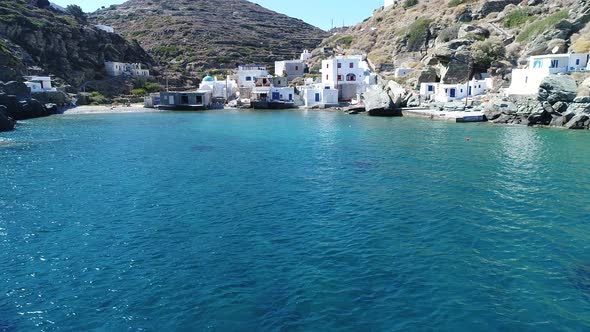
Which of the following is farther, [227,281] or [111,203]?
[111,203]

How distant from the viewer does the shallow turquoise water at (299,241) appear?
14680 millimetres

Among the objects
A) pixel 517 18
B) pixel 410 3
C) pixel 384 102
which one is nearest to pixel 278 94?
pixel 384 102

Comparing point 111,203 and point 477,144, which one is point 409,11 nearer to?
point 477,144

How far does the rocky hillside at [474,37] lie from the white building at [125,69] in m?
69.4

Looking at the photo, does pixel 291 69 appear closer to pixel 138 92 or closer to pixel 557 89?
pixel 138 92

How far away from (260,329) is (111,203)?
1772cm

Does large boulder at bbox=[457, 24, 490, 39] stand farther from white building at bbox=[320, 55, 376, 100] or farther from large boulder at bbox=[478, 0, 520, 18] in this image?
white building at bbox=[320, 55, 376, 100]

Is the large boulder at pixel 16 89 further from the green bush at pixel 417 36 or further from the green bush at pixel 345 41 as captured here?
the green bush at pixel 345 41

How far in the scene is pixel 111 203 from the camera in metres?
27.5

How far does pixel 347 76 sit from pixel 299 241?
89.7 m

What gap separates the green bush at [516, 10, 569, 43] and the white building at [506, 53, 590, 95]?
19626 mm

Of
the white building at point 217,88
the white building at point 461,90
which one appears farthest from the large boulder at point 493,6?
the white building at point 217,88

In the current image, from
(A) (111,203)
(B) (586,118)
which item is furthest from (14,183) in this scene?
(B) (586,118)

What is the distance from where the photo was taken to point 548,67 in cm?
6819
